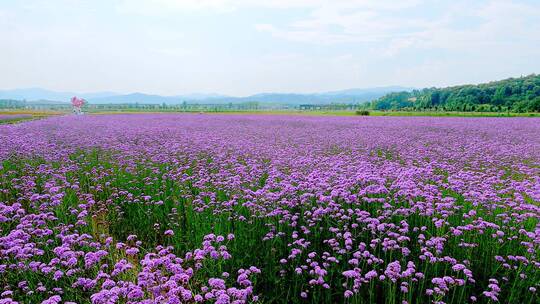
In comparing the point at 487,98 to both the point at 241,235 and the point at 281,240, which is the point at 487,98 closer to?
the point at 281,240

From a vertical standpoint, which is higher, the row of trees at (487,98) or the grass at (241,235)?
the row of trees at (487,98)

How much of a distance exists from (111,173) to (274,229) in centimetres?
614

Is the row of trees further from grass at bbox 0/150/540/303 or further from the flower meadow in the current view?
grass at bbox 0/150/540/303

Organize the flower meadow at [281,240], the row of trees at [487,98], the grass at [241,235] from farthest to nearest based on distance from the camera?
the row of trees at [487,98]
the grass at [241,235]
the flower meadow at [281,240]

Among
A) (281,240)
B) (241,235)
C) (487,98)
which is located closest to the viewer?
(281,240)

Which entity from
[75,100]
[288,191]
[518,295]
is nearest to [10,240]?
[288,191]

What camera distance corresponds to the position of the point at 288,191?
6.29 meters

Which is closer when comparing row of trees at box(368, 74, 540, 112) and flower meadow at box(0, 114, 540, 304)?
flower meadow at box(0, 114, 540, 304)

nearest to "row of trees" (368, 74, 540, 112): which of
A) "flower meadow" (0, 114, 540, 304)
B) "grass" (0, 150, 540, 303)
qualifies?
"flower meadow" (0, 114, 540, 304)

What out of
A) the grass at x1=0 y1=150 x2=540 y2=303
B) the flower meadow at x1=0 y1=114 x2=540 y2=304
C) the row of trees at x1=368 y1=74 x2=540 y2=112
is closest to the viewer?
the flower meadow at x1=0 y1=114 x2=540 y2=304

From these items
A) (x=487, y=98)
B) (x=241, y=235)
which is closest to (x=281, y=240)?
(x=241, y=235)

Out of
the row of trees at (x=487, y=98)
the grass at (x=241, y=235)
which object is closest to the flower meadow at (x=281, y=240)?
the grass at (x=241, y=235)

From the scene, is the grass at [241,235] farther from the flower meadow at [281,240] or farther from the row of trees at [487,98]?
the row of trees at [487,98]

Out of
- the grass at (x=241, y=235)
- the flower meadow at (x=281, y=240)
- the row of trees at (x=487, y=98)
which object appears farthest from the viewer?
the row of trees at (x=487, y=98)
